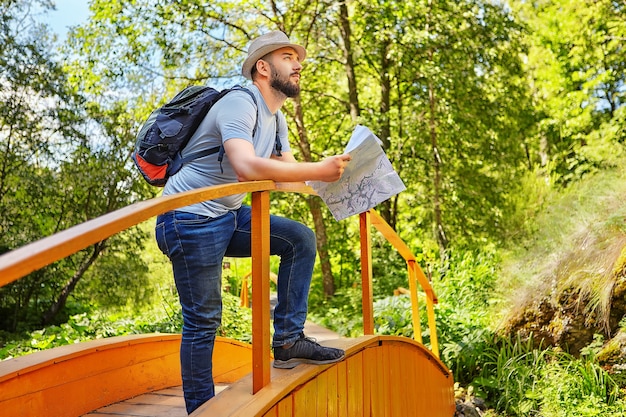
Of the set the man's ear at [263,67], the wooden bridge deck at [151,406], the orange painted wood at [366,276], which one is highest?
the man's ear at [263,67]

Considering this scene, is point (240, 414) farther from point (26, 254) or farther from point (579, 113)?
point (579, 113)

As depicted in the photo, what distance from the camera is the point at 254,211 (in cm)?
252

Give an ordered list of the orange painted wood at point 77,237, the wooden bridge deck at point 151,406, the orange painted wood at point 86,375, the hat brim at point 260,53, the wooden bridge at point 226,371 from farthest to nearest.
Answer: the wooden bridge deck at point 151,406 < the orange painted wood at point 86,375 < the hat brim at point 260,53 < the wooden bridge at point 226,371 < the orange painted wood at point 77,237

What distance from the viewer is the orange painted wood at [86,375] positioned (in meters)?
3.16

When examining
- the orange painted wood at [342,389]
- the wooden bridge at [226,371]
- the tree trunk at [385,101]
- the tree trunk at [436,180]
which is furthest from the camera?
the tree trunk at [436,180]

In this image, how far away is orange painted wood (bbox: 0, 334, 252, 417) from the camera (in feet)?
10.4

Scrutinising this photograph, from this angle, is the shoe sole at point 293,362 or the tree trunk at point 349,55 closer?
the shoe sole at point 293,362

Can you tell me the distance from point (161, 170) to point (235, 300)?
259 inches

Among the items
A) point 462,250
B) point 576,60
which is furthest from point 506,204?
point 576,60

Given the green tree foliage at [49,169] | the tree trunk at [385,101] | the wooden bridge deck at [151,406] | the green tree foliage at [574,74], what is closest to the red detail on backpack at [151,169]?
the wooden bridge deck at [151,406]

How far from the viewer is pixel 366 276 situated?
148 inches

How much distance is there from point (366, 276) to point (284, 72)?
1301 millimetres

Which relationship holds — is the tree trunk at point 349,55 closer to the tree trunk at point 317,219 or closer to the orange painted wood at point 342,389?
the tree trunk at point 317,219

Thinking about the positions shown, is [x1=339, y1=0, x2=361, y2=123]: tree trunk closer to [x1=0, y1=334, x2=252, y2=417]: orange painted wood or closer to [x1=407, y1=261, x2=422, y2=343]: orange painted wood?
[x1=407, y1=261, x2=422, y2=343]: orange painted wood
